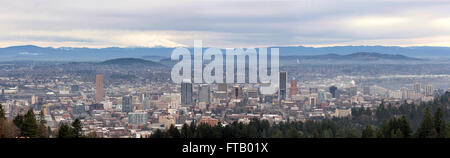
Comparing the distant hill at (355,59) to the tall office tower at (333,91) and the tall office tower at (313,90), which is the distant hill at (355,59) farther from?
the tall office tower at (333,91)

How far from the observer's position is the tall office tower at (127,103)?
56.0 m

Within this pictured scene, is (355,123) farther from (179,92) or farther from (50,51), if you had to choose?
(50,51)

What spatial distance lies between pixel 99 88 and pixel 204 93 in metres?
15.5

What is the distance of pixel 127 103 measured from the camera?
5912 centimetres

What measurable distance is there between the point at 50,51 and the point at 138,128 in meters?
80.2

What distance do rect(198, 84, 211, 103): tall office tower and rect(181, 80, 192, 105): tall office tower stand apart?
3.67 feet

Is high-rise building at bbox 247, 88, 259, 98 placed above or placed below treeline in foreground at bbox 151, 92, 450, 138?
below

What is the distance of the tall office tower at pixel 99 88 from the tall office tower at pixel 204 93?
10907mm

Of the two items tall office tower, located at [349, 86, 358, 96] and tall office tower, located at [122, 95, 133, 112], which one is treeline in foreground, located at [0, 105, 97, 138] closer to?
tall office tower, located at [122, 95, 133, 112]

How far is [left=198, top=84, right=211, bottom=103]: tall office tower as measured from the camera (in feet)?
204

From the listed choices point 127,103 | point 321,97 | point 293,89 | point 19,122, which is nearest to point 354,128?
point 19,122

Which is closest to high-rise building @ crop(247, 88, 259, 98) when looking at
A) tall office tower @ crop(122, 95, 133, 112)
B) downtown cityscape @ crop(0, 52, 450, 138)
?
downtown cityscape @ crop(0, 52, 450, 138)

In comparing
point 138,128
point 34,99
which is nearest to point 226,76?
point 34,99
